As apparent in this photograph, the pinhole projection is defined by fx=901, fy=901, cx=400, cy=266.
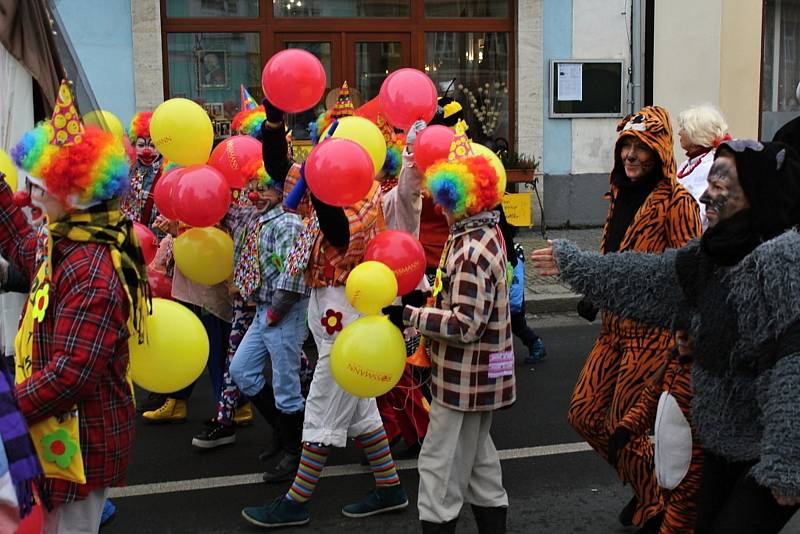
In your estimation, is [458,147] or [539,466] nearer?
[458,147]

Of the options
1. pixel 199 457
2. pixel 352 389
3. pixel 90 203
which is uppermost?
pixel 90 203

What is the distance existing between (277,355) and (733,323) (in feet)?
8.59

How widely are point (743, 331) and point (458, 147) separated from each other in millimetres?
1466

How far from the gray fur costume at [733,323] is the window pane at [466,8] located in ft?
34.9

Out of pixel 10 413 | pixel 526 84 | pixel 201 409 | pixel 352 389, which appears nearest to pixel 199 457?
pixel 201 409

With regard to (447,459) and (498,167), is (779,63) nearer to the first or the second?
(498,167)

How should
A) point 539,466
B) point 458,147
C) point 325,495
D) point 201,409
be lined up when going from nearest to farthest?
point 458,147
point 325,495
point 539,466
point 201,409

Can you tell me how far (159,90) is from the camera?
1227cm

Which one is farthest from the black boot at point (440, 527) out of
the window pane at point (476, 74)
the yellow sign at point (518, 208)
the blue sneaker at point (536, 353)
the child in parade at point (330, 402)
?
the window pane at point (476, 74)

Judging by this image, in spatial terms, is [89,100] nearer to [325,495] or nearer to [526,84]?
[325,495]

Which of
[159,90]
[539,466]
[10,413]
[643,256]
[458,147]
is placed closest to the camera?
[10,413]

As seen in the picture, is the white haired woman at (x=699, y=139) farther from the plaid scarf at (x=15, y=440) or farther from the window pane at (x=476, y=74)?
the window pane at (x=476, y=74)

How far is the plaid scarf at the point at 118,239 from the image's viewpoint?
281cm

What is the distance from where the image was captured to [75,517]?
2.82 m
